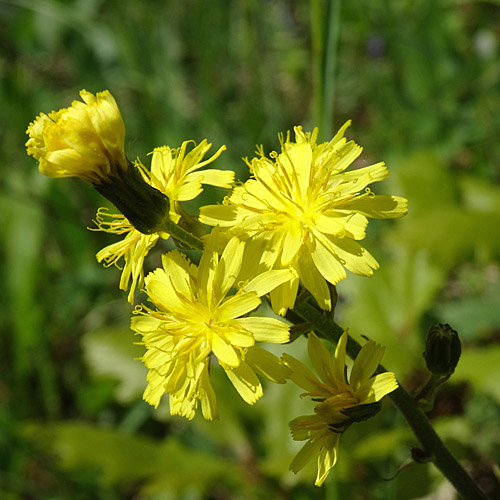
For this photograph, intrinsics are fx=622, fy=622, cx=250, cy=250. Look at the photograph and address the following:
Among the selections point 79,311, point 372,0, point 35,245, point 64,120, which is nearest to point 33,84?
point 35,245

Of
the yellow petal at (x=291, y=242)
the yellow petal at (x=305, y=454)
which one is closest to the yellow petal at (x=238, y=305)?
the yellow petal at (x=291, y=242)

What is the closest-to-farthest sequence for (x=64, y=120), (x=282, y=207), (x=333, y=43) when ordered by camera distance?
(x=64, y=120) < (x=282, y=207) < (x=333, y=43)

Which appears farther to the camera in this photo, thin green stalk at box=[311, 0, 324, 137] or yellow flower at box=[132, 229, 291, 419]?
thin green stalk at box=[311, 0, 324, 137]

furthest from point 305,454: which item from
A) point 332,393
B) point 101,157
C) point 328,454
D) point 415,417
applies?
point 101,157

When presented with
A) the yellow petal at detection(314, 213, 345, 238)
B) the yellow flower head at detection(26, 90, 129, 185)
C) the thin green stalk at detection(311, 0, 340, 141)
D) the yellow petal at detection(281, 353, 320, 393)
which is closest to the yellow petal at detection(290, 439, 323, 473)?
the yellow petal at detection(281, 353, 320, 393)

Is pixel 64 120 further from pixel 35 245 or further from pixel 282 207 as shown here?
pixel 35 245

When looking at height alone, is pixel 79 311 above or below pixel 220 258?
below

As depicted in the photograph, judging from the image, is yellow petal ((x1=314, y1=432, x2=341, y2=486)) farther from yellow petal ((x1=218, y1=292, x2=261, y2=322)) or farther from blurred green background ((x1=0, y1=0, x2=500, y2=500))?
blurred green background ((x1=0, y1=0, x2=500, y2=500))

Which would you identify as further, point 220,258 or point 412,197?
point 412,197
